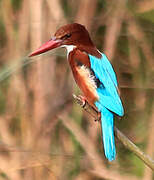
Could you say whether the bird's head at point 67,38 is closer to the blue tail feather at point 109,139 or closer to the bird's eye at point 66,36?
the bird's eye at point 66,36

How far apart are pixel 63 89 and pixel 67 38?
3.55ft

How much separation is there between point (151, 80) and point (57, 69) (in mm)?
642

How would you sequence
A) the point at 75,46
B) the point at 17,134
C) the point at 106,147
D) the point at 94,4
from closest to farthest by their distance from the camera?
the point at 106,147
the point at 75,46
the point at 94,4
the point at 17,134

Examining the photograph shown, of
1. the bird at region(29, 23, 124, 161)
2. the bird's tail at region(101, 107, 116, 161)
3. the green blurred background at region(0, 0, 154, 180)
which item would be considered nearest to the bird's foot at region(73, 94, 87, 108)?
the bird at region(29, 23, 124, 161)

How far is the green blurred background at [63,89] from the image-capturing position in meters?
3.39

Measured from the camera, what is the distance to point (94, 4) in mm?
3400

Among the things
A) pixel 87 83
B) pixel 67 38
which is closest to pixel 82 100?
pixel 87 83

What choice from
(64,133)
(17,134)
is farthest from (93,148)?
(17,134)

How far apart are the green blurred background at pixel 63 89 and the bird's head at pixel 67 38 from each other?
0.91 meters

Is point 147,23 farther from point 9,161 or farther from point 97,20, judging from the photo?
point 9,161

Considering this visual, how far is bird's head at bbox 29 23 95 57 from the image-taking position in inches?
95.7

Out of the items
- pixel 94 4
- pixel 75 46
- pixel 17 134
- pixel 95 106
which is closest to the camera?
pixel 95 106

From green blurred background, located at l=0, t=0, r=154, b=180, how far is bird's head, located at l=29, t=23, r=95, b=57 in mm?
907

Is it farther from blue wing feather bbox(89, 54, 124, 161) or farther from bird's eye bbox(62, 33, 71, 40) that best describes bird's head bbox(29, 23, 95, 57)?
blue wing feather bbox(89, 54, 124, 161)
